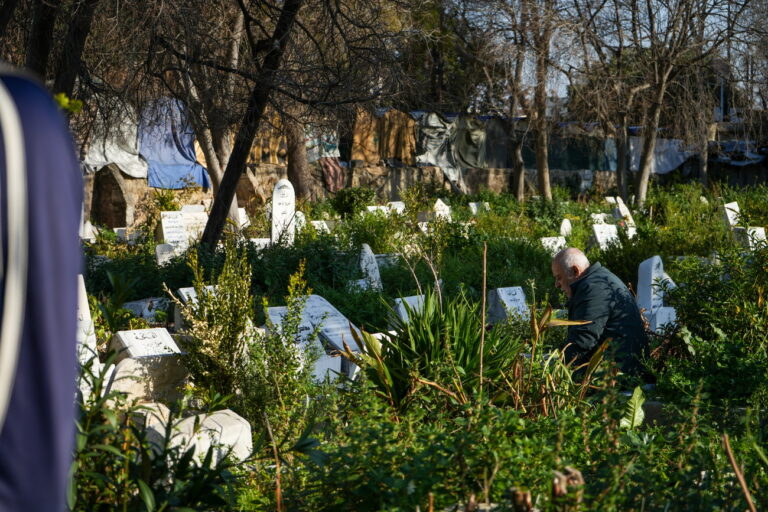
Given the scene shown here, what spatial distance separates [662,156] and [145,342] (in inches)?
1085

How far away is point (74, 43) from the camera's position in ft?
25.2

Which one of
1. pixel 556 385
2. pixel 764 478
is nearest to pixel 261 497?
pixel 556 385

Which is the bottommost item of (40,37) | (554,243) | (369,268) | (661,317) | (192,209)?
(661,317)

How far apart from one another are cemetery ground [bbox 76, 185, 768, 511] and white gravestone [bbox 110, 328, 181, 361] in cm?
2

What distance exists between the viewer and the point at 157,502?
264 cm

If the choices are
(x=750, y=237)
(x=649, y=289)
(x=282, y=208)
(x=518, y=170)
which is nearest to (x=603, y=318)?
(x=649, y=289)

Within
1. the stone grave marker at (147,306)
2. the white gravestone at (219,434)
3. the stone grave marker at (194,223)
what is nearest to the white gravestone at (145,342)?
the stone grave marker at (147,306)

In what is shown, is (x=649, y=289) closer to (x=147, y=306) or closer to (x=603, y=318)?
(x=603, y=318)

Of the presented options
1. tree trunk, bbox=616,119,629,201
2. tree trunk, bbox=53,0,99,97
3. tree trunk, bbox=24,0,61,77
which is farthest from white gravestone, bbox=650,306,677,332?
tree trunk, bbox=616,119,629,201

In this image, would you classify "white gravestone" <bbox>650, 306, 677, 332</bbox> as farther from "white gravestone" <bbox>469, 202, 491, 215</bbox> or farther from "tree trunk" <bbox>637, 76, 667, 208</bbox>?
"tree trunk" <bbox>637, 76, 667, 208</bbox>

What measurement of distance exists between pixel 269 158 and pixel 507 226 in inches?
455

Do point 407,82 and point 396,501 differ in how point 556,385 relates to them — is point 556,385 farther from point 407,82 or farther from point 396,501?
point 407,82

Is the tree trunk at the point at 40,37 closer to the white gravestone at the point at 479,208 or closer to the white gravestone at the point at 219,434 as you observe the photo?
the white gravestone at the point at 219,434

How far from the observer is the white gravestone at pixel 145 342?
599 centimetres
